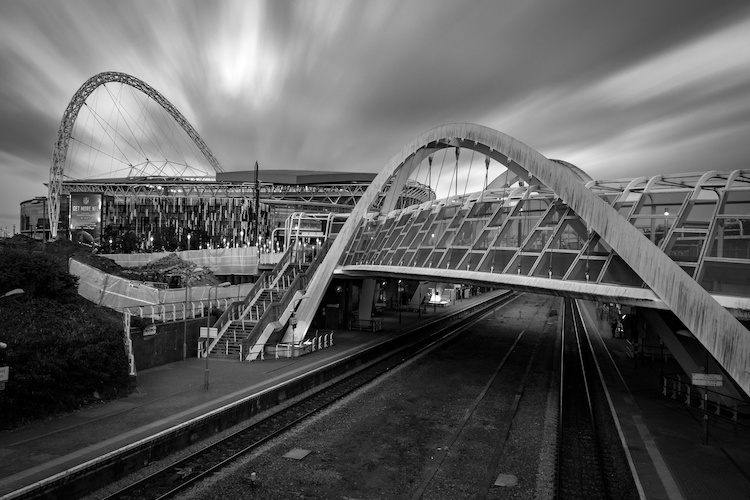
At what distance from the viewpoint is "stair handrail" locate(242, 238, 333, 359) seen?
27969 millimetres

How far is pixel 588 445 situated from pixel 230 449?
1223cm

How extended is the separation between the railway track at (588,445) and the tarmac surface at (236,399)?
2.05 feet

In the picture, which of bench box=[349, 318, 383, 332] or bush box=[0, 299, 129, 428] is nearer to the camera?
bush box=[0, 299, 129, 428]

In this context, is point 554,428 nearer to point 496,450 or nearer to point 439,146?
point 496,450

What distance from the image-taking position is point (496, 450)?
15250mm

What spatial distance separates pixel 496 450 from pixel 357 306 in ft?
102

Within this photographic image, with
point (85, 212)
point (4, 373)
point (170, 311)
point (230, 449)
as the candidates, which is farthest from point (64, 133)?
point (230, 449)

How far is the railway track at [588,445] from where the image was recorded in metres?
12.9

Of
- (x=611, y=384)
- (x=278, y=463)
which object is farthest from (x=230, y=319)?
(x=611, y=384)

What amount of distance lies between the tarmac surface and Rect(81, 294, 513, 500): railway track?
5.87ft

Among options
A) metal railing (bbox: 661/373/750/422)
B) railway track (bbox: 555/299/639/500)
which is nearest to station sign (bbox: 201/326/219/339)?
railway track (bbox: 555/299/639/500)

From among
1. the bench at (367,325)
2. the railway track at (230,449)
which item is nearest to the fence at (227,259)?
the bench at (367,325)

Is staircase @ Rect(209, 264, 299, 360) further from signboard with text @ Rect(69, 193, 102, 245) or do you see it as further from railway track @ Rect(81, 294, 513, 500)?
signboard with text @ Rect(69, 193, 102, 245)

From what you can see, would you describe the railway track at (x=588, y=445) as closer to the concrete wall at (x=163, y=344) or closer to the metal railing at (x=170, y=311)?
the metal railing at (x=170, y=311)
